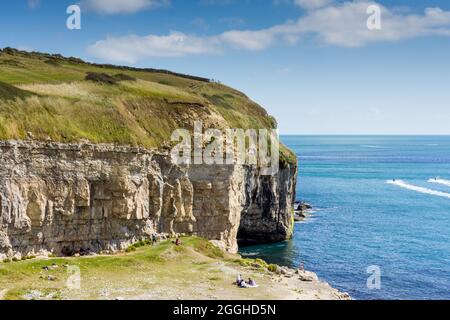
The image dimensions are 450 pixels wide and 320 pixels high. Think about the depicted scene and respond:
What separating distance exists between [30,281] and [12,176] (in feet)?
32.8

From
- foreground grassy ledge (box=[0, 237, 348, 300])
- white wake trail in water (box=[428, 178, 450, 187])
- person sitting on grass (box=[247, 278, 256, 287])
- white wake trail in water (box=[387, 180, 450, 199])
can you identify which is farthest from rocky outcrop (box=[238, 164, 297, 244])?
white wake trail in water (box=[428, 178, 450, 187])

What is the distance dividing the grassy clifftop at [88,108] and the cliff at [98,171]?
5.3 inches

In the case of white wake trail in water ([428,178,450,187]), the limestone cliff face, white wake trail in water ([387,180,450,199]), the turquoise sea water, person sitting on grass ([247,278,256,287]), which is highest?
the limestone cliff face

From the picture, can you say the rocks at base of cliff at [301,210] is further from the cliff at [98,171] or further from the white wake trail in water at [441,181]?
the white wake trail in water at [441,181]

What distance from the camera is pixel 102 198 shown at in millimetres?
56156

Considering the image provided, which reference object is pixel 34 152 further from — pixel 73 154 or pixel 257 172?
pixel 257 172

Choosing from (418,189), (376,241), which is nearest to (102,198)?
(376,241)

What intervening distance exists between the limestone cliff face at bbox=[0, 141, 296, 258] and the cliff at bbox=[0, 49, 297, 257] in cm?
10

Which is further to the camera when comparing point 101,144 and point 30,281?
point 101,144

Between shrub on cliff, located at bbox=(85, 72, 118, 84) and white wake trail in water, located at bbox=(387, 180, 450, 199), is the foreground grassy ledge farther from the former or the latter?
white wake trail in water, located at bbox=(387, 180, 450, 199)

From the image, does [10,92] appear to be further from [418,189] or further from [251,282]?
[418,189]

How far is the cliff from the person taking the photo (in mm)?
50156
